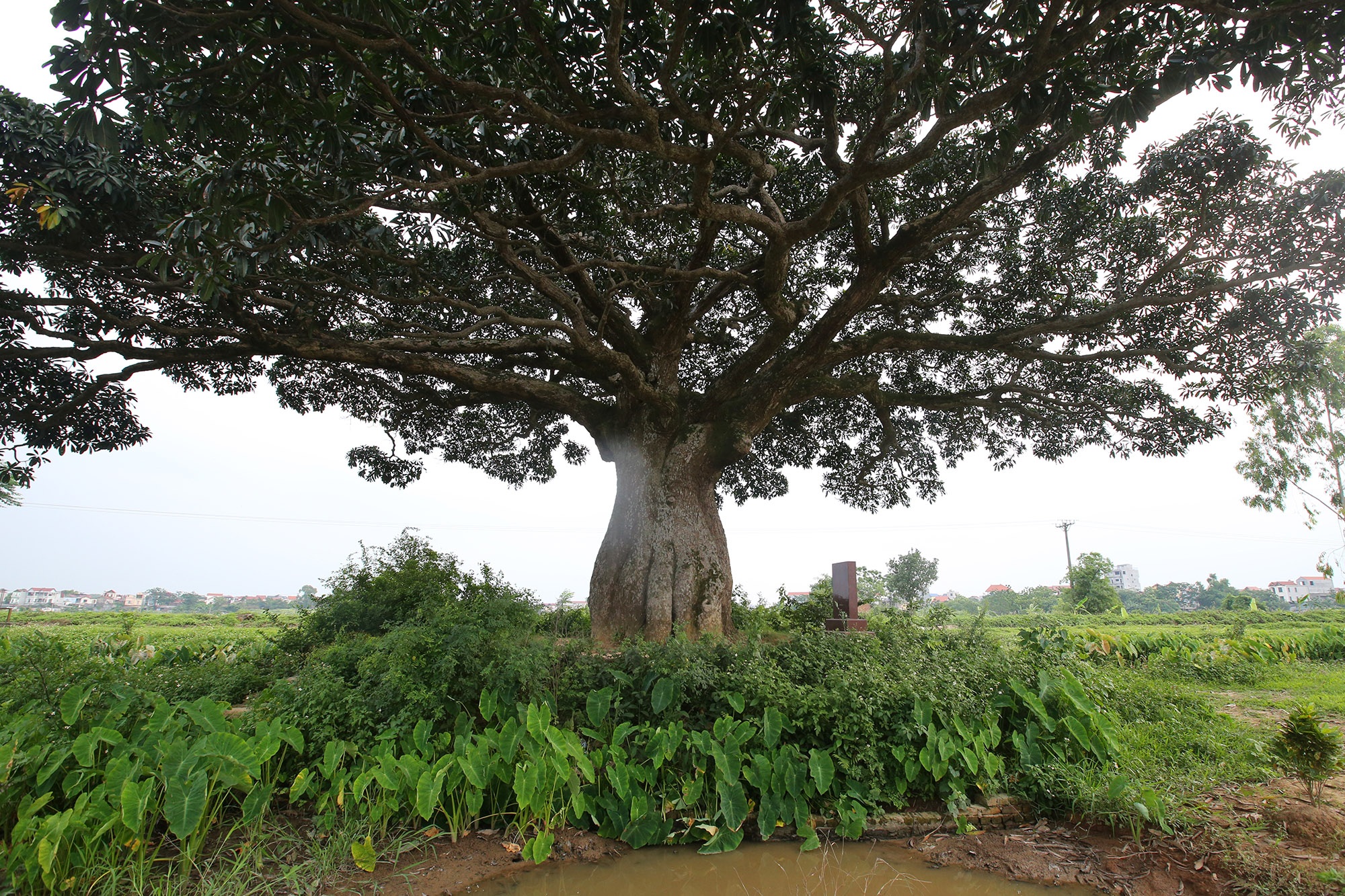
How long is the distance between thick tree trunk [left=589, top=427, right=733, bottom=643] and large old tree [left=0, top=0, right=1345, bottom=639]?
5 cm

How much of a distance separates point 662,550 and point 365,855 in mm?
5134

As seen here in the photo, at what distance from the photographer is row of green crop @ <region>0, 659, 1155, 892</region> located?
11.5 ft

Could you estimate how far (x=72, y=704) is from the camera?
156 inches

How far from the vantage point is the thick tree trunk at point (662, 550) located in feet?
27.2

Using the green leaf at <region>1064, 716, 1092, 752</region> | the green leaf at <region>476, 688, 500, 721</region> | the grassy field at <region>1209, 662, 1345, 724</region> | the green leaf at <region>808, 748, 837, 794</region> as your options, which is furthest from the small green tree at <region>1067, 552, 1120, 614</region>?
the green leaf at <region>476, 688, 500, 721</region>

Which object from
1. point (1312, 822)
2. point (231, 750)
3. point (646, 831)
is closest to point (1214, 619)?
point (1312, 822)

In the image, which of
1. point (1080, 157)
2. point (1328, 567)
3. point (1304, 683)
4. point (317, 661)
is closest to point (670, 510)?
point (317, 661)

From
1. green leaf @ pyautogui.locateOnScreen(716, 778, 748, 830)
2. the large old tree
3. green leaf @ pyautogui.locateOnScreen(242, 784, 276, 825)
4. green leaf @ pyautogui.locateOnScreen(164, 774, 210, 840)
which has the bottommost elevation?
green leaf @ pyautogui.locateOnScreen(716, 778, 748, 830)

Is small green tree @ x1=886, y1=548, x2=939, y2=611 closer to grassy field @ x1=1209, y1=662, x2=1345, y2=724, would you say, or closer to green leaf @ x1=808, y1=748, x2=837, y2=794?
grassy field @ x1=1209, y1=662, x2=1345, y2=724

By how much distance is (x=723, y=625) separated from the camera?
855 centimetres

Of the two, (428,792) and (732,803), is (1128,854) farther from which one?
(428,792)

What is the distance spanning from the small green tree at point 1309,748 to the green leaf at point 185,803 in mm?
6487

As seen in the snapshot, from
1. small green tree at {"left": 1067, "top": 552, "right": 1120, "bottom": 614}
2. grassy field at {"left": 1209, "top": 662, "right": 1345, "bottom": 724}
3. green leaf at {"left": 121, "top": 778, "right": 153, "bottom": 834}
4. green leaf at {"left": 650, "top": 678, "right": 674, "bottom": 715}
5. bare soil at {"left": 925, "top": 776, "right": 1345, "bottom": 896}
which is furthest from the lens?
small green tree at {"left": 1067, "top": 552, "right": 1120, "bottom": 614}

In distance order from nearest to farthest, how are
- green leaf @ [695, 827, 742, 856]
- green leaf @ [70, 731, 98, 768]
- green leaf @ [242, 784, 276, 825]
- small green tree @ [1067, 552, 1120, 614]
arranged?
green leaf @ [70, 731, 98, 768], green leaf @ [242, 784, 276, 825], green leaf @ [695, 827, 742, 856], small green tree @ [1067, 552, 1120, 614]
